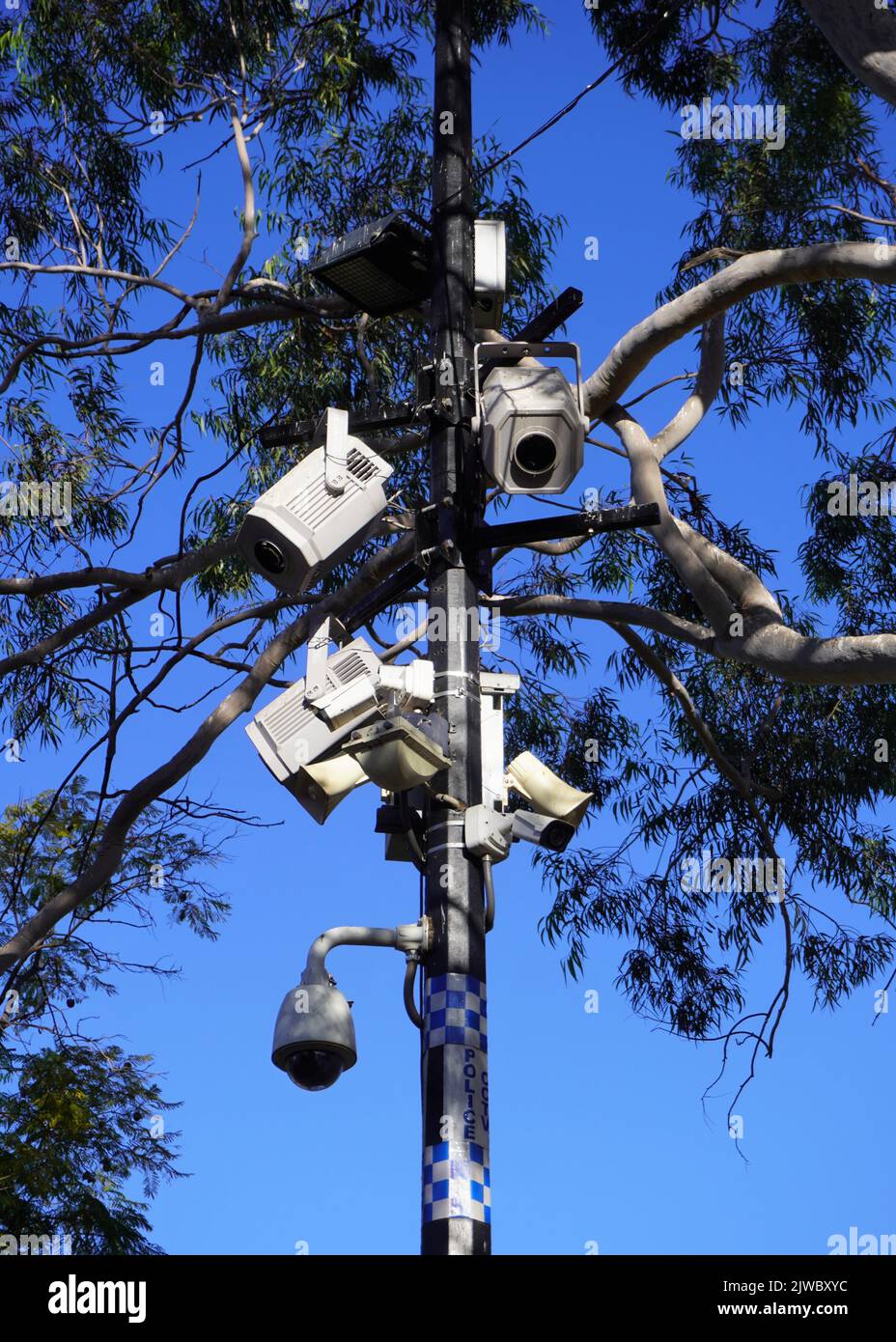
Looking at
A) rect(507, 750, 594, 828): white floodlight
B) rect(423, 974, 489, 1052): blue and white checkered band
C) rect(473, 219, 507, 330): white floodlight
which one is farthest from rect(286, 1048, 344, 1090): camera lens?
rect(473, 219, 507, 330): white floodlight

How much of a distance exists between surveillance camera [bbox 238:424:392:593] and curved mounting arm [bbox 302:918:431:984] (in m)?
1.27

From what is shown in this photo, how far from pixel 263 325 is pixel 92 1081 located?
18.7ft

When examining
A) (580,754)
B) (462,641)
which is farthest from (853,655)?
(580,754)

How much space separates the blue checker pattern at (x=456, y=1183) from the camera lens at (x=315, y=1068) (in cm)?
54

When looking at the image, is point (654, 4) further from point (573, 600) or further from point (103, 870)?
point (103, 870)

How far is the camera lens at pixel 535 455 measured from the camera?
6266 millimetres

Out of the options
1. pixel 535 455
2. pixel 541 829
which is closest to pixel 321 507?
pixel 535 455

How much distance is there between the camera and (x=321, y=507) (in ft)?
20.5

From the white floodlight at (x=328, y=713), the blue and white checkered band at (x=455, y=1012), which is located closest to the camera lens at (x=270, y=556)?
the white floodlight at (x=328, y=713)

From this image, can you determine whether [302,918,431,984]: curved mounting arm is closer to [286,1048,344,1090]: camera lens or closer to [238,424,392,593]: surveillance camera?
[286,1048,344,1090]: camera lens

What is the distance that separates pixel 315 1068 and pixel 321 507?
5.86 ft

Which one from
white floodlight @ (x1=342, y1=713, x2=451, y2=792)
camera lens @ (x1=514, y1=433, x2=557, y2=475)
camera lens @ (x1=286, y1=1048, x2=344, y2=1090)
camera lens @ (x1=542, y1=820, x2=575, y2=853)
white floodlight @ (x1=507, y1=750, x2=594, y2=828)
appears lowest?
camera lens @ (x1=286, y1=1048, x2=344, y2=1090)

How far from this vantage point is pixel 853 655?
6.63m

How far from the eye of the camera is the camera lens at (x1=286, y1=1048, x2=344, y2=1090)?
5641 mm
